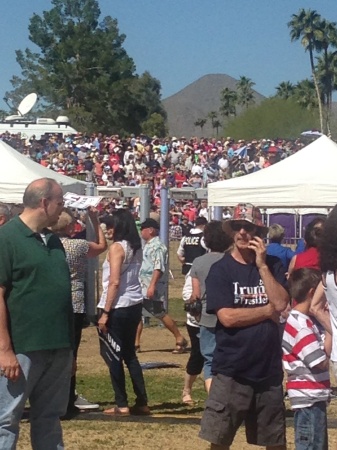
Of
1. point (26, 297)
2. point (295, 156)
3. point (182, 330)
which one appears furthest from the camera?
point (182, 330)

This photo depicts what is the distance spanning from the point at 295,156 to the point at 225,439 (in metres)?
7.72

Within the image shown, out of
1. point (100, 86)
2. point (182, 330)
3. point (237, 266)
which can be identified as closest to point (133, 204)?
point (182, 330)

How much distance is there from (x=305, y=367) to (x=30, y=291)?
62.8 inches

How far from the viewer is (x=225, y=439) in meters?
5.73

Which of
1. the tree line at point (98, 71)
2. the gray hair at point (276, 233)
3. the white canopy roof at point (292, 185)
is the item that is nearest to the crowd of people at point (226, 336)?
the gray hair at point (276, 233)

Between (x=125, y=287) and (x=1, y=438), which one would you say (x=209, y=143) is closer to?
(x=125, y=287)

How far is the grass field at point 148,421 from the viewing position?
25.1ft

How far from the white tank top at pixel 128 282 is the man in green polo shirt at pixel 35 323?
8.99 ft

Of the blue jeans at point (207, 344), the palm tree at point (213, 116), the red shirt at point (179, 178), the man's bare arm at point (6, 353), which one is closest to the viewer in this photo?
the man's bare arm at point (6, 353)

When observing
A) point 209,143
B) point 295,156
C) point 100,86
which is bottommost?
point 295,156

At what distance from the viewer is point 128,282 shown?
8.54 metres

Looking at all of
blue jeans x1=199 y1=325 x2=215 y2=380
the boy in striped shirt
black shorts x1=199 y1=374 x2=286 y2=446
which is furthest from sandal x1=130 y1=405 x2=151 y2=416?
the boy in striped shirt

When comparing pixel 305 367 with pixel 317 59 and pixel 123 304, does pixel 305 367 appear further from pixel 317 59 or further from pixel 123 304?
pixel 317 59

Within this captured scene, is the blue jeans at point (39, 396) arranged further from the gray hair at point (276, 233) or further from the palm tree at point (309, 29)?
the palm tree at point (309, 29)
